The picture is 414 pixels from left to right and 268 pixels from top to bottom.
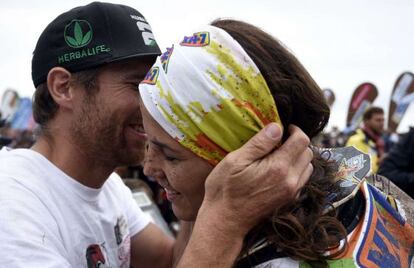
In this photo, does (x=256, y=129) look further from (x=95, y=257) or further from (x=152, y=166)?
(x=95, y=257)

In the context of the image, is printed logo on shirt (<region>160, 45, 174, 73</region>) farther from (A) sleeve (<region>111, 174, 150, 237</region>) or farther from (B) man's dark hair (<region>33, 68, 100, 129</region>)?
(A) sleeve (<region>111, 174, 150, 237</region>)

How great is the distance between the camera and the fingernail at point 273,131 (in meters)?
1.32

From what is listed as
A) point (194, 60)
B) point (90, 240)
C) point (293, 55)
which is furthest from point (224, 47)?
point (90, 240)

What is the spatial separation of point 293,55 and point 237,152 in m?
0.37

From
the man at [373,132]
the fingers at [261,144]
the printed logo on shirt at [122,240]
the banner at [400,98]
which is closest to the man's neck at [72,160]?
the printed logo on shirt at [122,240]

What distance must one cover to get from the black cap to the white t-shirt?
46 cm

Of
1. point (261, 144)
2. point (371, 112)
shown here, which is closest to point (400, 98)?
point (371, 112)

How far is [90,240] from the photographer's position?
81.6 inches

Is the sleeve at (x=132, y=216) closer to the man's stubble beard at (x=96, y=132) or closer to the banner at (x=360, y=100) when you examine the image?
the man's stubble beard at (x=96, y=132)

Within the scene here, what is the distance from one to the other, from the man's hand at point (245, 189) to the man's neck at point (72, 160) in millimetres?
1015

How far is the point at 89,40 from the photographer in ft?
7.21

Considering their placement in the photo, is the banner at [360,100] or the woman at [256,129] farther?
the banner at [360,100]

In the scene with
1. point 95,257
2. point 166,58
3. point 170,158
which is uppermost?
point 166,58

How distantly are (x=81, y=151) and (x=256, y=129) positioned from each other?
114 centimetres
